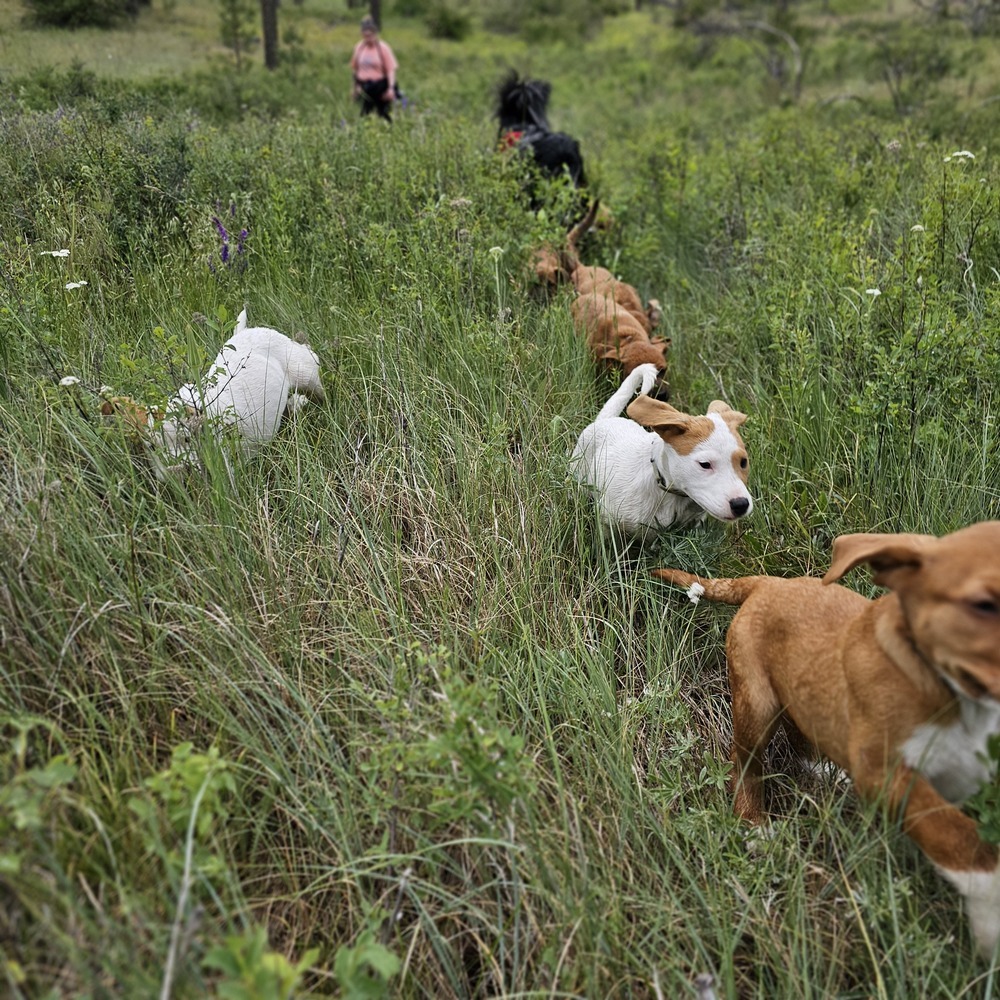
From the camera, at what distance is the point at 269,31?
12.3 metres

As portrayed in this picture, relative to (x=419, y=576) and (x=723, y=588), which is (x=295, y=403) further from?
(x=723, y=588)

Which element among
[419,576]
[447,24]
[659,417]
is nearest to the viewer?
[419,576]

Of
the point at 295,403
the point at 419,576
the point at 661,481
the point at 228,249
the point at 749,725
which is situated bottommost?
the point at 749,725

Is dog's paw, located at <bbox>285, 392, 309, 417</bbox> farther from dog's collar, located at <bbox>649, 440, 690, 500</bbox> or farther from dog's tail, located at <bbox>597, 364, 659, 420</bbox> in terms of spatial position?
dog's collar, located at <bbox>649, 440, 690, 500</bbox>

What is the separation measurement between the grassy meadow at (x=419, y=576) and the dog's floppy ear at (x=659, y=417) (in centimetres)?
45

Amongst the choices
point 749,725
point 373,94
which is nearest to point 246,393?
point 749,725

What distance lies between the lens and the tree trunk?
11961 mm

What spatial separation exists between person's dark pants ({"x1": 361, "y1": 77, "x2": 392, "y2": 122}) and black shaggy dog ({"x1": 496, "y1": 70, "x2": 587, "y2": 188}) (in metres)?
2.43

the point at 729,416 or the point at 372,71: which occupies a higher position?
the point at 372,71

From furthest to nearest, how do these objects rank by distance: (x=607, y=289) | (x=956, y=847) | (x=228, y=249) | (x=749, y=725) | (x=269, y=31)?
1. (x=269, y=31)
2. (x=607, y=289)
3. (x=228, y=249)
4. (x=749, y=725)
5. (x=956, y=847)

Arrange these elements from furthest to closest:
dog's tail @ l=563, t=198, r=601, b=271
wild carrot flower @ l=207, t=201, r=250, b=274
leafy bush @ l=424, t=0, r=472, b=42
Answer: leafy bush @ l=424, t=0, r=472, b=42 → dog's tail @ l=563, t=198, r=601, b=271 → wild carrot flower @ l=207, t=201, r=250, b=274

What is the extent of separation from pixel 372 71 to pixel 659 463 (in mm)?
9871

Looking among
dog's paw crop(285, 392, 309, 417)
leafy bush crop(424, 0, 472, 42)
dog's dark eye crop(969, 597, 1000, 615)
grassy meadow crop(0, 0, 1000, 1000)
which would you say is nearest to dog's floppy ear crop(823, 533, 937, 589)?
dog's dark eye crop(969, 597, 1000, 615)

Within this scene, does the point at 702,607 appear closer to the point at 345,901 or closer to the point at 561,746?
the point at 561,746
